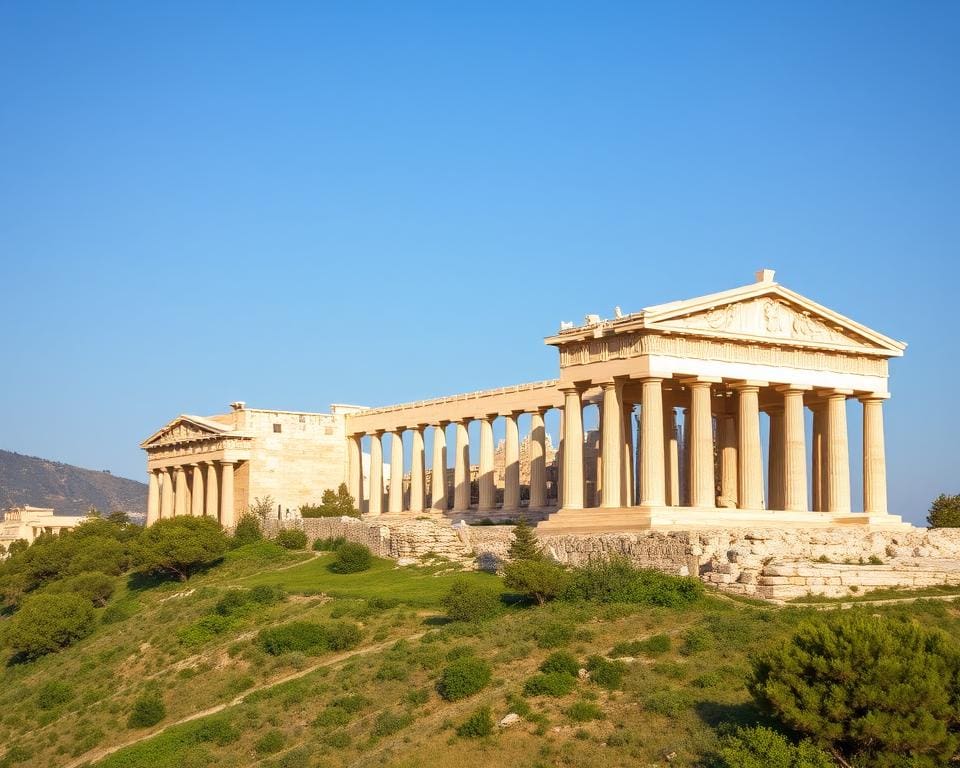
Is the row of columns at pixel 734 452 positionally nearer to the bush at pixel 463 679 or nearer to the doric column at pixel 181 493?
the bush at pixel 463 679

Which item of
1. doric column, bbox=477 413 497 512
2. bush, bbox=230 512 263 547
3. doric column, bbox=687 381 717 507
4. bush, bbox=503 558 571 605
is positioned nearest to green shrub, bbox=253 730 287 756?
bush, bbox=503 558 571 605

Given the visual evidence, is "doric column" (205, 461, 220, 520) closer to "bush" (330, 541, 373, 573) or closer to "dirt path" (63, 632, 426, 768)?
"bush" (330, 541, 373, 573)

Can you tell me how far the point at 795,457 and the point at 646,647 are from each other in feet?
75.7

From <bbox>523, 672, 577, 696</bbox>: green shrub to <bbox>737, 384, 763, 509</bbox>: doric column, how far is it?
74.5 feet

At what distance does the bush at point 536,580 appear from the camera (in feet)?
151

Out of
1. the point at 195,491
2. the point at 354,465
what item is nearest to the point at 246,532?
the point at 354,465

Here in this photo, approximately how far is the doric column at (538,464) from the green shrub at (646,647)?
3810cm

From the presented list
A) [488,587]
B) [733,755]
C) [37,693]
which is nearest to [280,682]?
[488,587]

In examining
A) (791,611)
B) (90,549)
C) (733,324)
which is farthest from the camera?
(90,549)

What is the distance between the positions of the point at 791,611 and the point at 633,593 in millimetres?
5703

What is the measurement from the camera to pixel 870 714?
29.5m

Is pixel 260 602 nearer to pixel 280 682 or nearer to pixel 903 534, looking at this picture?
pixel 280 682

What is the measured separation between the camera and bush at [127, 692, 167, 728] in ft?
151

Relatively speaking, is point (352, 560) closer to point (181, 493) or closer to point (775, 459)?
point (775, 459)
